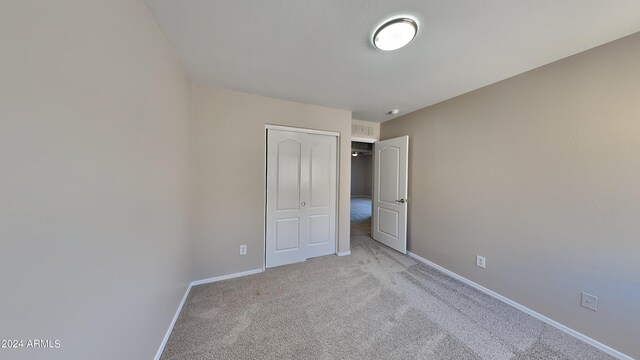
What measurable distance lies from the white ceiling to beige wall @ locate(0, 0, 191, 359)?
0.42m

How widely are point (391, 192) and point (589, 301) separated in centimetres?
215

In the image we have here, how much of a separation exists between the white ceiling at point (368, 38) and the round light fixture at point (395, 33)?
0.17 ft

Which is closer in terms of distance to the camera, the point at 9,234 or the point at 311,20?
the point at 9,234

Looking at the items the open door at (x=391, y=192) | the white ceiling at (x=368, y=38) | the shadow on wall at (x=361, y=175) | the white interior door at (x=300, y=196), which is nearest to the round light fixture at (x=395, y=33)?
the white ceiling at (x=368, y=38)

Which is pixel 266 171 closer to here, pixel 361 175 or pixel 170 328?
pixel 170 328

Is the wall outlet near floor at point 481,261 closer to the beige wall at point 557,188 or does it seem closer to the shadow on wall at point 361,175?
the beige wall at point 557,188

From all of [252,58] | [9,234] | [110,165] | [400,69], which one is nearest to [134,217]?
[110,165]

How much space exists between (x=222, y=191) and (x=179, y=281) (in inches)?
39.2

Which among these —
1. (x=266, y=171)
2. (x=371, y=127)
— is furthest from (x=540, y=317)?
(x=266, y=171)

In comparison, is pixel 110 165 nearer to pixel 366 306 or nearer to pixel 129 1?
pixel 129 1

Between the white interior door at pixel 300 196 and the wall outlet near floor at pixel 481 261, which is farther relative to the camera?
the white interior door at pixel 300 196

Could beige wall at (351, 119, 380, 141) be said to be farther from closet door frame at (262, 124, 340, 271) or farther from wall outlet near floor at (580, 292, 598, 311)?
wall outlet near floor at (580, 292, 598, 311)

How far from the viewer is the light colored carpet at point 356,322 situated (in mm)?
1477

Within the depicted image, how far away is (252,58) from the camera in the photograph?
175 centimetres
